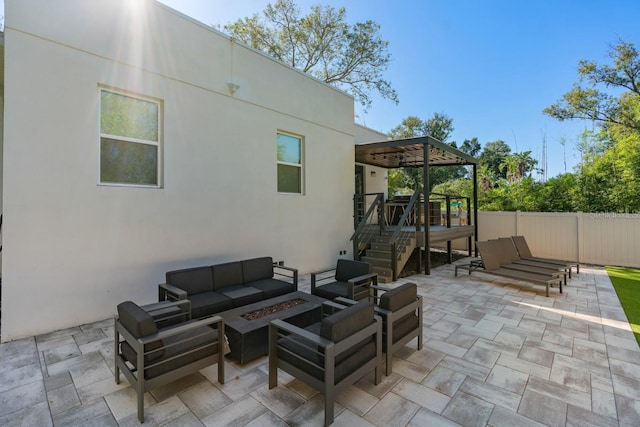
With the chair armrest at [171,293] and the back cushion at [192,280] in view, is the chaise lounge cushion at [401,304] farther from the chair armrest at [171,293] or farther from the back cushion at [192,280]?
the back cushion at [192,280]

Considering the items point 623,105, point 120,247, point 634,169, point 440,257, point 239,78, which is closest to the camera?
point 120,247

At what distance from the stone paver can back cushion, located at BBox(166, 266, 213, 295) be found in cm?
100

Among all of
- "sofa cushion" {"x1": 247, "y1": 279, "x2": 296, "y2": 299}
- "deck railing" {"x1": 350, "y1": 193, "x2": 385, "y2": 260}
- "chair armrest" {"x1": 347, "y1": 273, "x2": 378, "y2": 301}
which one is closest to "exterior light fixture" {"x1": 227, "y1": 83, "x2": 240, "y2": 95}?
"sofa cushion" {"x1": 247, "y1": 279, "x2": 296, "y2": 299}

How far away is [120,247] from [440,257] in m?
9.00

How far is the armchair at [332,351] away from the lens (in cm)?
208

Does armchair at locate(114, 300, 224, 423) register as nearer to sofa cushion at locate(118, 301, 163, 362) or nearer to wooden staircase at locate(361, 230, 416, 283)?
sofa cushion at locate(118, 301, 163, 362)

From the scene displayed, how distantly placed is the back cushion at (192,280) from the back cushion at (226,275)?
0.31 ft

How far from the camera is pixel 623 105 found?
10.5 meters

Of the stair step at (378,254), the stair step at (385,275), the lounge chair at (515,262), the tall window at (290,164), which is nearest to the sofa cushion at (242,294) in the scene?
the tall window at (290,164)

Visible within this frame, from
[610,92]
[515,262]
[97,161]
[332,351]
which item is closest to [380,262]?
[515,262]

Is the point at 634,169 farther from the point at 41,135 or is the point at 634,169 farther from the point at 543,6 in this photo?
the point at 41,135

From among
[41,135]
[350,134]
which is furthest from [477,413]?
[350,134]

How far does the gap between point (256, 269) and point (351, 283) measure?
1802 mm

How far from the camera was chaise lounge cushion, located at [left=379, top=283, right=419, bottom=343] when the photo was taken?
283 cm
